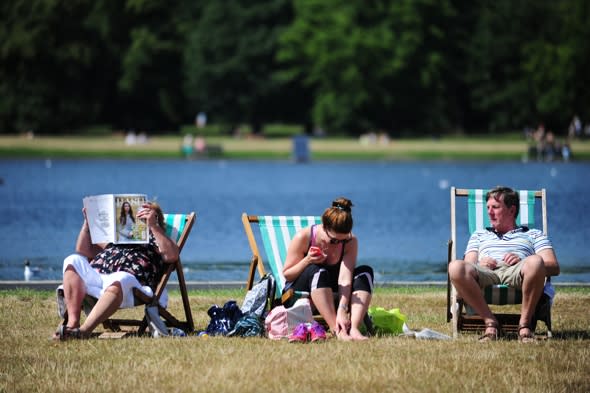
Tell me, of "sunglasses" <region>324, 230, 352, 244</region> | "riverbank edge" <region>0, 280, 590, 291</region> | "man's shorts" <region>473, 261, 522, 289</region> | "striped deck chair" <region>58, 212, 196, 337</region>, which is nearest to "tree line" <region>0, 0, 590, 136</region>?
"riverbank edge" <region>0, 280, 590, 291</region>

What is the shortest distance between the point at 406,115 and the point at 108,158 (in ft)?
91.9

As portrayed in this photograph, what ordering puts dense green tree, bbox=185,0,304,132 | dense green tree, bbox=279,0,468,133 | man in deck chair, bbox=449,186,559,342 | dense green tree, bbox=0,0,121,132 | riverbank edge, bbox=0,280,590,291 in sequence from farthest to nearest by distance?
dense green tree, bbox=185,0,304,132 → dense green tree, bbox=279,0,468,133 → dense green tree, bbox=0,0,121,132 → riverbank edge, bbox=0,280,590,291 → man in deck chair, bbox=449,186,559,342

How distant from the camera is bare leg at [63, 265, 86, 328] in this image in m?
7.87

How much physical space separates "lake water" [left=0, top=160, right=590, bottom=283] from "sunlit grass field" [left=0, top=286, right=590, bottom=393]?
586 centimetres

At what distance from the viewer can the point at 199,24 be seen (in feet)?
246

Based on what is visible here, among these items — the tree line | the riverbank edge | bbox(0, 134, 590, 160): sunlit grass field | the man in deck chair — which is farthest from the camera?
the tree line

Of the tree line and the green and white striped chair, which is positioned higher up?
→ the tree line

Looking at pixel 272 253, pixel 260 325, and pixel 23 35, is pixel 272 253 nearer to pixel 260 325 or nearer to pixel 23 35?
pixel 260 325

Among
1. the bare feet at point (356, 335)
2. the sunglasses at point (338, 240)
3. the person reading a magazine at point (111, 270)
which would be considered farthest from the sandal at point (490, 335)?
the person reading a magazine at point (111, 270)

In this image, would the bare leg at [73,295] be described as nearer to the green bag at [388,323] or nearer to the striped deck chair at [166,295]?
the striped deck chair at [166,295]

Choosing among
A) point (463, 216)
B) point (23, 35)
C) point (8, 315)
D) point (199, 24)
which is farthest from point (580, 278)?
point (199, 24)

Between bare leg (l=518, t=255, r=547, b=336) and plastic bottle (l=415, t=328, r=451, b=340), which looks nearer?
bare leg (l=518, t=255, r=547, b=336)

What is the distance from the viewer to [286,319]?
8.02m

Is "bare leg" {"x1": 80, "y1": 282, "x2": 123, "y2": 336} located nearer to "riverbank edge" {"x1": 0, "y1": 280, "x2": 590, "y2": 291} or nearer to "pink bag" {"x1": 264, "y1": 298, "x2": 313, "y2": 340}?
"pink bag" {"x1": 264, "y1": 298, "x2": 313, "y2": 340}
